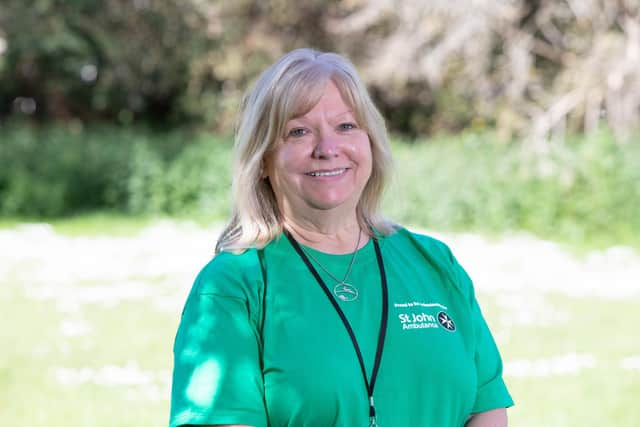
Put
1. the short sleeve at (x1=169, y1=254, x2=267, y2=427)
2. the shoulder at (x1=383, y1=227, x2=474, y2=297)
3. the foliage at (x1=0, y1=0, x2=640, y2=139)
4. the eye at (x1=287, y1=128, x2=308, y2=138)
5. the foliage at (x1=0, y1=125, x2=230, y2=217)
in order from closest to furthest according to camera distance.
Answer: the short sleeve at (x1=169, y1=254, x2=267, y2=427), the eye at (x1=287, y1=128, x2=308, y2=138), the shoulder at (x1=383, y1=227, x2=474, y2=297), the foliage at (x1=0, y1=0, x2=640, y2=139), the foliage at (x1=0, y1=125, x2=230, y2=217)

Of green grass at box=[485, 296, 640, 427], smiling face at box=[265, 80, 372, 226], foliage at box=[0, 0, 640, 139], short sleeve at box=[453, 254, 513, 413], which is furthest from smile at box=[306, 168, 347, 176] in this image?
foliage at box=[0, 0, 640, 139]

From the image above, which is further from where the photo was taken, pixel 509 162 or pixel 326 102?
pixel 509 162

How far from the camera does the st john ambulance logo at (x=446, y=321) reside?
2430mm

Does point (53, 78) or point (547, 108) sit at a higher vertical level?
point (53, 78)

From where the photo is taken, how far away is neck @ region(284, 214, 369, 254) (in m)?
2.46

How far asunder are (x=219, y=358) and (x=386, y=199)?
3.08 ft

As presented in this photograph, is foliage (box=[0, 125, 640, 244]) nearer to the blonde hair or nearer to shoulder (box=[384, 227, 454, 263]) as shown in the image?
shoulder (box=[384, 227, 454, 263])

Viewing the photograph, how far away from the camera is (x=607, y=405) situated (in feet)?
22.7

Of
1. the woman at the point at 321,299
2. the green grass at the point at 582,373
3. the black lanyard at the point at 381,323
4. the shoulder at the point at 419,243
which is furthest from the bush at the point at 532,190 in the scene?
the black lanyard at the point at 381,323

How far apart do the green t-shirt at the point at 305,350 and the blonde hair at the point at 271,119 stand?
0.11m

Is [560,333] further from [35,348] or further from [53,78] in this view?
[53,78]

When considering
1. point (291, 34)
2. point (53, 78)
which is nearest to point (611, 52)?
point (291, 34)

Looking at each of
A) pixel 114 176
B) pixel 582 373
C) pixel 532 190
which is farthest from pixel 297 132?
pixel 114 176

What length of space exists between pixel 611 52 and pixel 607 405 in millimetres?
11703
